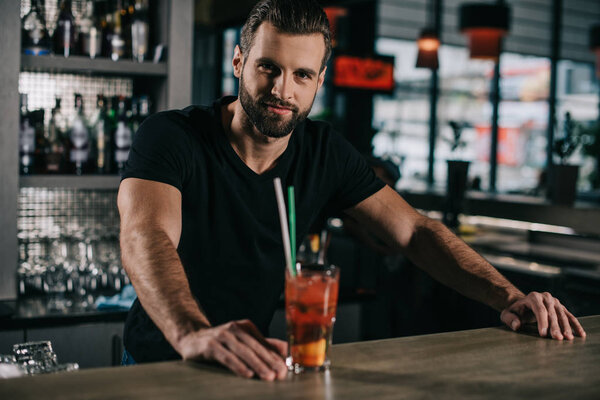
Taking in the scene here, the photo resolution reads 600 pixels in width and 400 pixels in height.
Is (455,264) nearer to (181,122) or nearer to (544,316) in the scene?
(544,316)

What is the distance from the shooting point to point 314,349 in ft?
3.58

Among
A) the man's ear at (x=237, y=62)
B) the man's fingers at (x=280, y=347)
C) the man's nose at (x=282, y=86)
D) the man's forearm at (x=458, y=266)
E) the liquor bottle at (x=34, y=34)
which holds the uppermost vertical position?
the liquor bottle at (x=34, y=34)

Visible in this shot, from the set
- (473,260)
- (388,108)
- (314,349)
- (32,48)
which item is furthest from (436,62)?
(314,349)

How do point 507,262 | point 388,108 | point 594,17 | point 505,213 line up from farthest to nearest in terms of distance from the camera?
point 594,17, point 388,108, point 505,213, point 507,262

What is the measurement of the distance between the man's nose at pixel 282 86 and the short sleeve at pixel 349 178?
381 millimetres

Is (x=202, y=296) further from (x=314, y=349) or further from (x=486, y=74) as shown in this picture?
(x=486, y=74)

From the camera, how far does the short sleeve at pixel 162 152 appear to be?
1.50 meters

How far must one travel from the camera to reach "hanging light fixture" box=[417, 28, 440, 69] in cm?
663

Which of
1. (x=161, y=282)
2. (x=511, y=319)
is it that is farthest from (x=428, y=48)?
(x=161, y=282)

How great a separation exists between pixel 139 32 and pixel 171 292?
196 centimetres

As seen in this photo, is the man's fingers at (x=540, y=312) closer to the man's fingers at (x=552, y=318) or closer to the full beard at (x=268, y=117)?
the man's fingers at (x=552, y=318)

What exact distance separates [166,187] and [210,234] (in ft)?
0.72

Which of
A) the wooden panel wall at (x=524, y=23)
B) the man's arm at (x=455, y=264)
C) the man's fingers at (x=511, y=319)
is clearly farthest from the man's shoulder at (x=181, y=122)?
the wooden panel wall at (x=524, y=23)

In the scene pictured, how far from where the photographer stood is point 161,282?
1.25m
